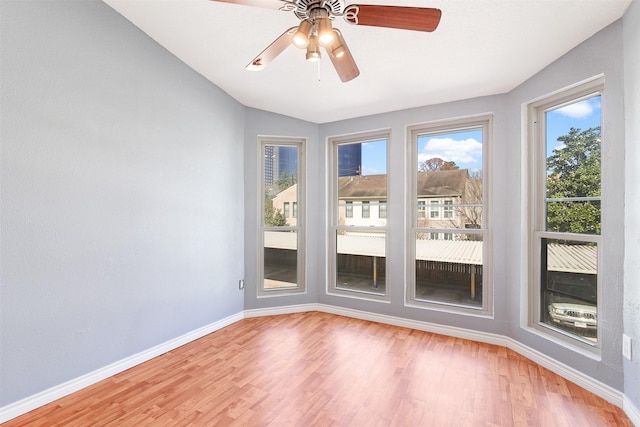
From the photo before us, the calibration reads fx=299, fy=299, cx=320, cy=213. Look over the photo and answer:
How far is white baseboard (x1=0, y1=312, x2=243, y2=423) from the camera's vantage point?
1813 millimetres

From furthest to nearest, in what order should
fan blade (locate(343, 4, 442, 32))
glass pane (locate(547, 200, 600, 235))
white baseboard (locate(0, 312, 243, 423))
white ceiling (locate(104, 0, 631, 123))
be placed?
1. glass pane (locate(547, 200, 600, 235))
2. white ceiling (locate(104, 0, 631, 123))
3. white baseboard (locate(0, 312, 243, 423))
4. fan blade (locate(343, 4, 442, 32))

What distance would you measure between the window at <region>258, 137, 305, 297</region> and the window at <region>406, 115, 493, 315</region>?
1431 mm

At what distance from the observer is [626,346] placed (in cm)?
193

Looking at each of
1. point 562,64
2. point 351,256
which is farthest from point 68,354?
point 562,64

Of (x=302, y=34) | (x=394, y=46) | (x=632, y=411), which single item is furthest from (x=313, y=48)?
(x=632, y=411)

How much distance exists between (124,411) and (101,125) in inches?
78.2

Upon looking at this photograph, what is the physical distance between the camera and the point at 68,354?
205 centimetres

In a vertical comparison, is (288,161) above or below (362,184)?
above

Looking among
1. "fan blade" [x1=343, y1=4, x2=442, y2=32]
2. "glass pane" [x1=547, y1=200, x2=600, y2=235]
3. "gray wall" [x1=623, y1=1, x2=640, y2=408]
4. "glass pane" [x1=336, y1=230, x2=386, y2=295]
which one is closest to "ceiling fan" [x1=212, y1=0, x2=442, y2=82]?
"fan blade" [x1=343, y1=4, x2=442, y2=32]

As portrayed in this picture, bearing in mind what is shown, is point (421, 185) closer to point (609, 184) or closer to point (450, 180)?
point (450, 180)

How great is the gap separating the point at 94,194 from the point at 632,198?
11.8 feet

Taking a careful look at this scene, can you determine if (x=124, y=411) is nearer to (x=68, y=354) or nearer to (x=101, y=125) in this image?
(x=68, y=354)

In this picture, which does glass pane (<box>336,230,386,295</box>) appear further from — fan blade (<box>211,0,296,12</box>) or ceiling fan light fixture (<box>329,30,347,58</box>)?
fan blade (<box>211,0,296,12</box>)

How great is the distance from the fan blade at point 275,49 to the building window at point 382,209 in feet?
7.53
